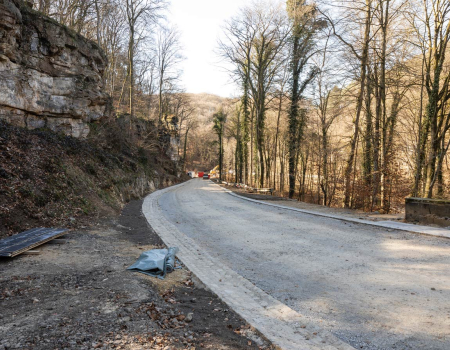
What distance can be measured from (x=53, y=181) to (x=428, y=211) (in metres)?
13.0

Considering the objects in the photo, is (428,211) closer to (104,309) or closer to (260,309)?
(260,309)

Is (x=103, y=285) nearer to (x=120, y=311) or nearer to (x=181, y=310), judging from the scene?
(x=120, y=311)

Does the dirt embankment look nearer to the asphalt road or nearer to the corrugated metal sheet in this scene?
the corrugated metal sheet

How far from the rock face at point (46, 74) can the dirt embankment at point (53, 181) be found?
146 centimetres

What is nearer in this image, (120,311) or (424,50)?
(120,311)

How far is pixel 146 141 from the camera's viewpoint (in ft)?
113

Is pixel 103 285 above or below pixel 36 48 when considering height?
below

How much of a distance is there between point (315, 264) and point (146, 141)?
101 feet

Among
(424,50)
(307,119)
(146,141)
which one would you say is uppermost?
(424,50)

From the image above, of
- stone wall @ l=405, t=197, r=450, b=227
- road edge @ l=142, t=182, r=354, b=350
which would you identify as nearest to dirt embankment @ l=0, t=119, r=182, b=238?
road edge @ l=142, t=182, r=354, b=350

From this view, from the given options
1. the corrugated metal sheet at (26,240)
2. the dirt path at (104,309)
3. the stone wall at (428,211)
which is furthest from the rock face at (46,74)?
the stone wall at (428,211)

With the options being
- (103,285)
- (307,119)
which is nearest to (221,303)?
(103,285)

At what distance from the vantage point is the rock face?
13.8 meters

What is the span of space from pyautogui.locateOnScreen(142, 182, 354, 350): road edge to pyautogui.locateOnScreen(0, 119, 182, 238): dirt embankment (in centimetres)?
453
